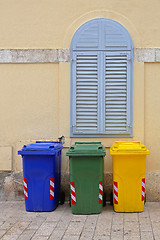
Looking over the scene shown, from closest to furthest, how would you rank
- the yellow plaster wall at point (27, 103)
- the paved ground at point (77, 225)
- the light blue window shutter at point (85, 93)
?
the paved ground at point (77, 225) → the light blue window shutter at point (85, 93) → the yellow plaster wall at point (27, 103)

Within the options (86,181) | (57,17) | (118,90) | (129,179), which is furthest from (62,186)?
(57,17)

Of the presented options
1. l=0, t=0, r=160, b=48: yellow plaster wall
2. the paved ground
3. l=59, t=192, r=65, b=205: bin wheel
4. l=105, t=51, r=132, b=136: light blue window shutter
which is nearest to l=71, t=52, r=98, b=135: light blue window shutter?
l=105, t=51, r=132, b=136: light blue window shutter

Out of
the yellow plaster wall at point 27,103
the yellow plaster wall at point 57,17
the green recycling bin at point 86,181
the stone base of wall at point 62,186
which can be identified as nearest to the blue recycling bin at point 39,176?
the green recycling bin at point 86,181

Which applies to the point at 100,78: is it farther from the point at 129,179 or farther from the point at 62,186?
the point at 62,186

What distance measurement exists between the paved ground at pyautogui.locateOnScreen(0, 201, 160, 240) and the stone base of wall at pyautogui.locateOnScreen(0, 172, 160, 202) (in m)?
0.46

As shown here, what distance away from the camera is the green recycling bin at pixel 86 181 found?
6516mm

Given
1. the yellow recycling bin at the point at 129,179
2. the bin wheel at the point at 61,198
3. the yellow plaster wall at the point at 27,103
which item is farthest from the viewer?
the yellow plaster wall at the point at 27,103

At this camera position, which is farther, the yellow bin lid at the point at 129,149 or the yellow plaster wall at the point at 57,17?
the yellow plaster wall at the point at 57,17

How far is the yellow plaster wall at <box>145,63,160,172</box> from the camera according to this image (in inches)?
296

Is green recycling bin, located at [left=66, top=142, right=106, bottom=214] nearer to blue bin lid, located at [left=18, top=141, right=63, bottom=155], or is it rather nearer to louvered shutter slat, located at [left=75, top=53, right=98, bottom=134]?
blue bin lid, located at [left=18, top=141, right=63, bottom=155]

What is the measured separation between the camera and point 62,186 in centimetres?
761

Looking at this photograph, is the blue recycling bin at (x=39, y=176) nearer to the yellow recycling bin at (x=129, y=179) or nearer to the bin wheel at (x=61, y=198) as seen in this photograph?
the bin wheel at (x=61, y=198)

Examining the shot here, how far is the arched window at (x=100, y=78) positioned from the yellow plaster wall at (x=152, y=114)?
393mm

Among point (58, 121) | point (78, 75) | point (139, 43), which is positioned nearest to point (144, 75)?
point (139, 43)
